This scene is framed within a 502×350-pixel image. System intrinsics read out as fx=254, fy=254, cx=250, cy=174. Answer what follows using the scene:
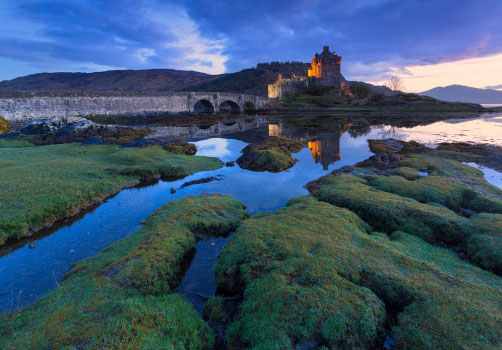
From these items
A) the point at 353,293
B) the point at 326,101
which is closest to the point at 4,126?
the point at 353,293

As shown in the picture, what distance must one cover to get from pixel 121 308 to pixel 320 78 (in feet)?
450

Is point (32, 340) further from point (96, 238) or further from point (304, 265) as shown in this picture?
point (96, 238)

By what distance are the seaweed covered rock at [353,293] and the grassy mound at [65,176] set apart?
32.3 ft

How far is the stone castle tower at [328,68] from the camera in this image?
12444 centimetres

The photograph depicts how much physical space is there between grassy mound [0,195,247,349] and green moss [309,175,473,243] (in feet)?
25.2

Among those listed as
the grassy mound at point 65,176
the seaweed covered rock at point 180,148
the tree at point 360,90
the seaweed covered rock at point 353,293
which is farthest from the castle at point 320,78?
the seaweed covered rock at point 353,293

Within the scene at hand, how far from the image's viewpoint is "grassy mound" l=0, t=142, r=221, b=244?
1204cm

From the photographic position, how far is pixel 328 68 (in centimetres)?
12600

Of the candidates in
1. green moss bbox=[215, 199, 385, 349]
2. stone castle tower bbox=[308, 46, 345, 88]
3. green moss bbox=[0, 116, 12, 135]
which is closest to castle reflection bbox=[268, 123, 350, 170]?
green moss bbox=[215, 199, 385, 349]

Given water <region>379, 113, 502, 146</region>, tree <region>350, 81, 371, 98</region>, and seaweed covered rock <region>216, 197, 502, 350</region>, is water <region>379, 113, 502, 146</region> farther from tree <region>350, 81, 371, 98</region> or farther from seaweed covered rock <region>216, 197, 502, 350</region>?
tree <region>350, 81, 371, 98</region>

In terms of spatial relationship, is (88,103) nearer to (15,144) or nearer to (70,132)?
(70,132)

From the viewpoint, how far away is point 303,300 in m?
5.75

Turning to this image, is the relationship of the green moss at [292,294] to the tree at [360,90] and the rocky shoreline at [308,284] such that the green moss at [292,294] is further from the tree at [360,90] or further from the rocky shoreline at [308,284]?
the tree at [360,90]

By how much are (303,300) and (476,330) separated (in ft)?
10.7
